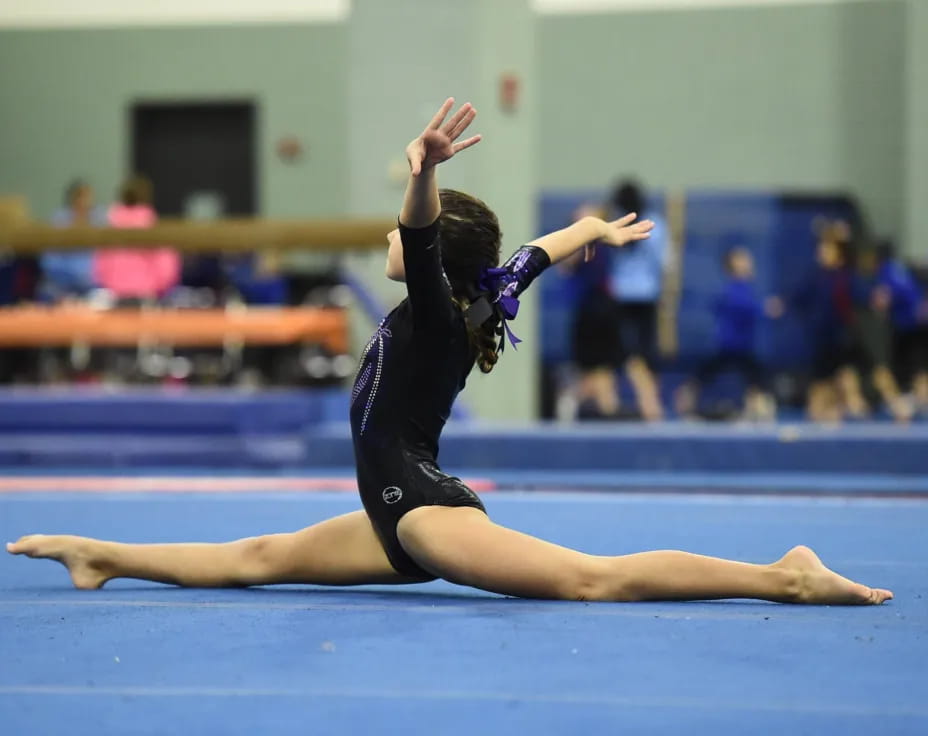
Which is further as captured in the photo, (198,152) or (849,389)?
(198,152)

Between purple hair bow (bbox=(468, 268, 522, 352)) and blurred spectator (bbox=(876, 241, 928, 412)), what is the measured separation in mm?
7544

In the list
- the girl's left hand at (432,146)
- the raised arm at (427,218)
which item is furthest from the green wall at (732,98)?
the girl's left hand at (432,146)

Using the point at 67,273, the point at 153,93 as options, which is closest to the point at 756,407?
the point at 67,273

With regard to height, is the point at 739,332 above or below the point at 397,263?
below

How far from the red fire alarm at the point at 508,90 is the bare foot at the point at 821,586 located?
556 cm

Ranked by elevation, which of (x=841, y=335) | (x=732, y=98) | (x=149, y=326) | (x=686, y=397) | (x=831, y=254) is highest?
(x=732, y=98)

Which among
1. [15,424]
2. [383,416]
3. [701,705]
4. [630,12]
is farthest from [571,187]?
[701,705]

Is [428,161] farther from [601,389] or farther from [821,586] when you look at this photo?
[601,389]

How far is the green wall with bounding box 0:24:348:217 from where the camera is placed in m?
12.5

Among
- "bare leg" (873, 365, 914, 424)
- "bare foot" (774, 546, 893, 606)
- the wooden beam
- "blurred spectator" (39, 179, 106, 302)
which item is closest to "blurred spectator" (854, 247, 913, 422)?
"bare leg" (873, 365, 914, 424)

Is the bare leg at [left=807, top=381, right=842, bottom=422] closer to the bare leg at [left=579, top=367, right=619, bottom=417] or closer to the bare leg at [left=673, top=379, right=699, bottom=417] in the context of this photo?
the bare leg at [left=673, top=379, right=699, bottom=417]

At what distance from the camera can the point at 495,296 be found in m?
2.73

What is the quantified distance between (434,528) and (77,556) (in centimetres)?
83

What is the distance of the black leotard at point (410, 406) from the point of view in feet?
8.72
